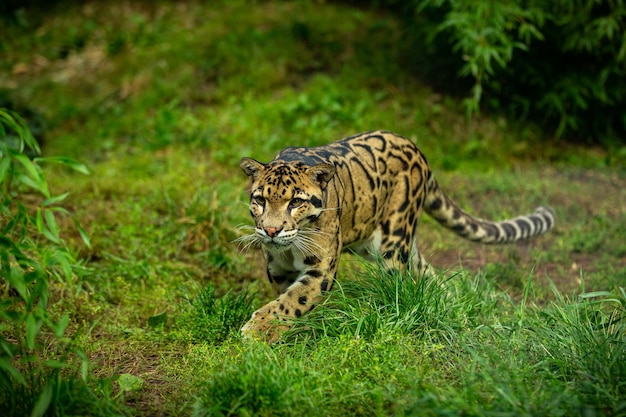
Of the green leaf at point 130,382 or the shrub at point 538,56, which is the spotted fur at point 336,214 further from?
the shrub at point 538,56

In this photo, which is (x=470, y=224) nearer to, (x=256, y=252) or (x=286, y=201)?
(x=256, y=252)

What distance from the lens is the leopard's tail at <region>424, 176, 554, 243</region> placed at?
707 centimetres

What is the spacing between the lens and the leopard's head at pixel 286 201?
535cm

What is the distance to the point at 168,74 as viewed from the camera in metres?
11.9

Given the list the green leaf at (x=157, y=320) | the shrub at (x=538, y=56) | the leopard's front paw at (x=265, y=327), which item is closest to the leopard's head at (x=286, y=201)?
the leopard's front paw at (x=265, y=327)

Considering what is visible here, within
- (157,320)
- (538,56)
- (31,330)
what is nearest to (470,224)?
(157,320)

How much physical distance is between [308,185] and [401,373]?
5.11 ft

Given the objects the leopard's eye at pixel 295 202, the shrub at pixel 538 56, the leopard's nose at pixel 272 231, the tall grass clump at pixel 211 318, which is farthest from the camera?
the shrub at pixel 538 56

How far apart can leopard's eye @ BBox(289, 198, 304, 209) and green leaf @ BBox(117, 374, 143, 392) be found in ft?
5.22

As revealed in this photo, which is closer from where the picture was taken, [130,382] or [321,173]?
[130,382]

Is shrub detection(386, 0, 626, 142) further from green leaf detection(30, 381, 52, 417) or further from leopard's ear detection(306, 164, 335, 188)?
green leaf detection(30, 381, 52, 417)

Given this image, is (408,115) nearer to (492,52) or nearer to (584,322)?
(492,52)

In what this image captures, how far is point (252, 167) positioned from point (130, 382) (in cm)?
177

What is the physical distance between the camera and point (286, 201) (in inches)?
214
